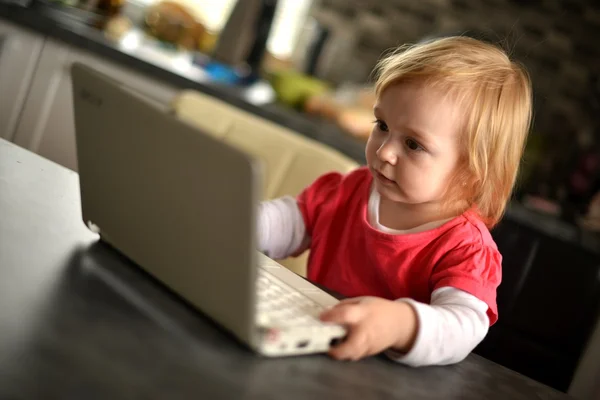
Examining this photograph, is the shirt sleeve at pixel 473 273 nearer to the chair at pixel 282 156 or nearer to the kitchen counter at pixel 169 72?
the chair at pixel 282 156

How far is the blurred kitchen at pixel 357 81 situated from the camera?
2104 millimetres

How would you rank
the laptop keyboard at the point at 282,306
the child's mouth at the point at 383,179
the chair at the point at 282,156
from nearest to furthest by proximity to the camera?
the laptop keyboard at the point at 282,306
the child's mouth at the point at 383,179
the chair at the point at 282,156

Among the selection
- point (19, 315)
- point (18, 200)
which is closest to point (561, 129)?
point (18, 200)

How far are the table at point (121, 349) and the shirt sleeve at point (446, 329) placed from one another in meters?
0.01

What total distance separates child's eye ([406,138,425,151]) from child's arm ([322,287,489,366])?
190mm

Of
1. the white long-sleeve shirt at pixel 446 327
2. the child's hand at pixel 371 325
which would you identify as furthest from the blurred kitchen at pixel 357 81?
the child's hand at pixel 371 325

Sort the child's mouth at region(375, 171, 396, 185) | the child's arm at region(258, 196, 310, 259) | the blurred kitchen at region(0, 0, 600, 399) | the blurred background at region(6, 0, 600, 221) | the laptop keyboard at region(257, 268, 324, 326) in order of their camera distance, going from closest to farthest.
A: the laptop keyboard at region(257, 268, 324, 326)
the child's mouth at region(375, 171, 396, 185)
the child's arm at region(258, 196, 310, 259)
the blurred kitchen at region(0, 0, 600, 399)
the blurred background at region(6, 0, 600, 221)

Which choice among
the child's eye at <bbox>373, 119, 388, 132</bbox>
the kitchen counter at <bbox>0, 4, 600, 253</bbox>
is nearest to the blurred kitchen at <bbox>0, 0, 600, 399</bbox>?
the kitchen counter at <bbox>0, 4, 600, 253</bbox>

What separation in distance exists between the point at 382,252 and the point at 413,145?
16 cm

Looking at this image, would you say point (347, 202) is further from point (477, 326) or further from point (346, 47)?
point (346, 47)

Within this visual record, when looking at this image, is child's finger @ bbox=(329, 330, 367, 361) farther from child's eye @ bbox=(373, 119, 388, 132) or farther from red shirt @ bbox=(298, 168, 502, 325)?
child's eye @ bbox=(373, 119, 388, 132)

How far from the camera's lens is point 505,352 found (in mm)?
2176

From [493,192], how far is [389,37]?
2.00 meters

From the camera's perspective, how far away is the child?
34.8 inches
